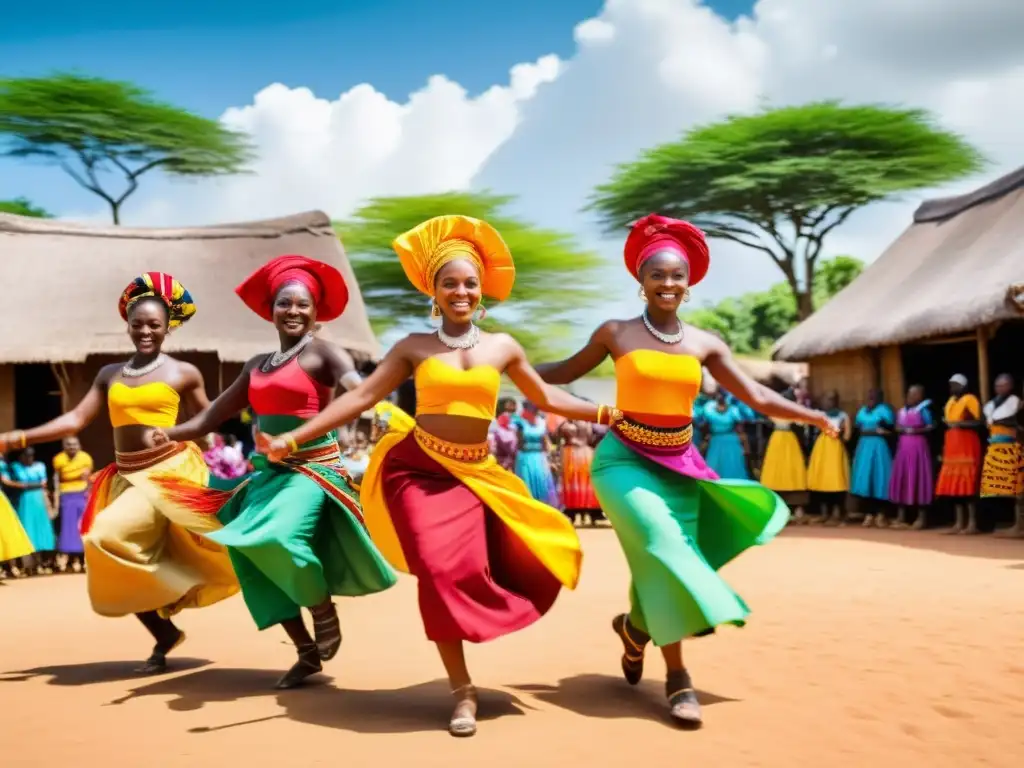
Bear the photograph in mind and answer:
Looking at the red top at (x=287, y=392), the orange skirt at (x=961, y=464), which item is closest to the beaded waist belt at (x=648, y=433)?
the red top at (x=287, y=392)

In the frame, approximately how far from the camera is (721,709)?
4.93 meters

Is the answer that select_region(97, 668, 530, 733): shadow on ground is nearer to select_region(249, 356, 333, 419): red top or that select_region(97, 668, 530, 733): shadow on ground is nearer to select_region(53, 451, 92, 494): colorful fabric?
select_region(249, 356, 333, 419): red top

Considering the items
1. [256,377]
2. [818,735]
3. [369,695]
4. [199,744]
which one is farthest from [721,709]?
[256,377]

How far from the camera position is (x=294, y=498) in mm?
5453

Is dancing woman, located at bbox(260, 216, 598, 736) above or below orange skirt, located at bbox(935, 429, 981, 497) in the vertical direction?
above

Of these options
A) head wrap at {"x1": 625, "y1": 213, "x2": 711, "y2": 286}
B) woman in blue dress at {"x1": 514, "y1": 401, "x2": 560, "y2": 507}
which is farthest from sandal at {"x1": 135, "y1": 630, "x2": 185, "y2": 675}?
woman in blue dress at {"x1": 514, "y1": 401, "x2": 560, "y2": 507}

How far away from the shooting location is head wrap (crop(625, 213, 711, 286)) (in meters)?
5.40

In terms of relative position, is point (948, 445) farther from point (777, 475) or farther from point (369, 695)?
point (369, 695)

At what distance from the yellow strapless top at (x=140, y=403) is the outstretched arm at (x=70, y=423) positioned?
0.34 feet

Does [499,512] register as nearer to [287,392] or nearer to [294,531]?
[294,531]

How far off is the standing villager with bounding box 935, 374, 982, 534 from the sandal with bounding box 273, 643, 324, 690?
10112mm

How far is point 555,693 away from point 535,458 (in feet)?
34.2

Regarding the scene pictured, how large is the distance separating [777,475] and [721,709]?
39.0 feet

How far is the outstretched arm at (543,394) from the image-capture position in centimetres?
515
